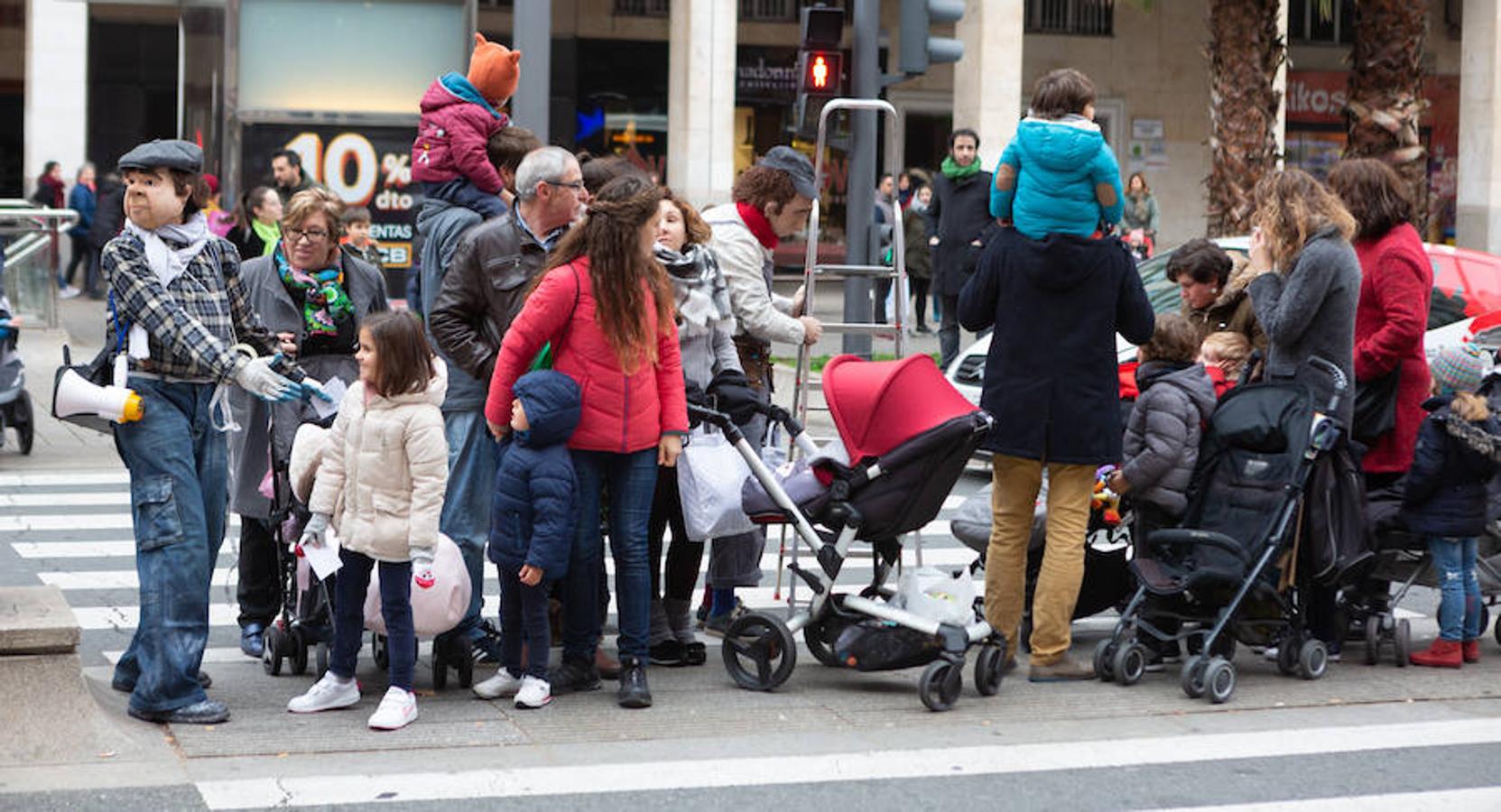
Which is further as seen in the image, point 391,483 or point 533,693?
point 533,693

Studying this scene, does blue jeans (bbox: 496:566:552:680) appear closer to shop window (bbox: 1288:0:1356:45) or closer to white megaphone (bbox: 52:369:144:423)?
white megaphone (bbox: 52:369:144:423)

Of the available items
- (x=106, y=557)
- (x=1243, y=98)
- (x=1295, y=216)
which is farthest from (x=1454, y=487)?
(x=1243, y=98)

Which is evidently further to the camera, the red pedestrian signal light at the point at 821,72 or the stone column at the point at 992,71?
the stone column at the point at 992,71

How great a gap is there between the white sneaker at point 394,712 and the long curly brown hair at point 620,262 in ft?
4.28

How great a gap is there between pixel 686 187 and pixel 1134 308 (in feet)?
73.9

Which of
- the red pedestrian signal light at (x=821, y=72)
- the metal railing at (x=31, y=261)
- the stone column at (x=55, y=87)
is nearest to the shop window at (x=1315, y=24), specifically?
the stone column at (x=55, y=87)

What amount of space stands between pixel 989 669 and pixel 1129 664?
571 millimetres

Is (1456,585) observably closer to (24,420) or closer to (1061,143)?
(1061,143)

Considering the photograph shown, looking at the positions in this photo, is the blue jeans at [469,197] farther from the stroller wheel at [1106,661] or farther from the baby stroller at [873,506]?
the stroller wheel at [1106,661]

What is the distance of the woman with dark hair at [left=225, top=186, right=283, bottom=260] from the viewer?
12359 millimetres

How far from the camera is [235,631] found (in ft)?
28.5

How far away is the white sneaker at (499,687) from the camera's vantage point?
24.1 ft

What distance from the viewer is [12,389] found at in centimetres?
1370

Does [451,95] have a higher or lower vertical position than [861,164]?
lower
